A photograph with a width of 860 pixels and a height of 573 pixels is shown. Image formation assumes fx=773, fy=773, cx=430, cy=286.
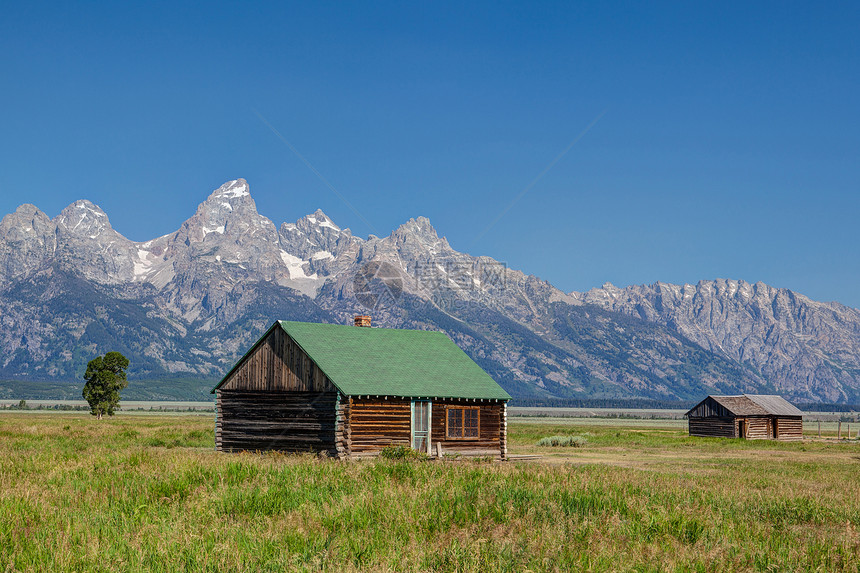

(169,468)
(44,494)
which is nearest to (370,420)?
(169,468)

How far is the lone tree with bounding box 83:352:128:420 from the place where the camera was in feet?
325

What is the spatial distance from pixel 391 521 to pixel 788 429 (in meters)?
74.6

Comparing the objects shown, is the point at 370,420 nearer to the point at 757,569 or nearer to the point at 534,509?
the point at 534,509

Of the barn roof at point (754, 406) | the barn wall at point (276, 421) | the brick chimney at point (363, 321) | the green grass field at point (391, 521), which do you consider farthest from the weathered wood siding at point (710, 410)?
the green grass field at point (391, 521)

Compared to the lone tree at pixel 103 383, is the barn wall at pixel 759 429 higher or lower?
lower

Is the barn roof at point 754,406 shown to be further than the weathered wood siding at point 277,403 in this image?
Yes

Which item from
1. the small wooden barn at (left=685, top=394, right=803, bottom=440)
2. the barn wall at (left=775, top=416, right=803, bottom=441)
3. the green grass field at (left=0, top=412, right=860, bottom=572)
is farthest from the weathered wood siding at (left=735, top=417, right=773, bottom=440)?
the green grass field at (left=0, top=412, right=860, bottom=572)

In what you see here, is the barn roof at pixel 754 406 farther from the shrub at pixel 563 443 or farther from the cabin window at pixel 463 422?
the cabin window at pixel 463 422

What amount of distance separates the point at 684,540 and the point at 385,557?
5.29m

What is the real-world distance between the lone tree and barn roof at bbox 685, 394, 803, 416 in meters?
71.0

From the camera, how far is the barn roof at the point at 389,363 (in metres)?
35.3

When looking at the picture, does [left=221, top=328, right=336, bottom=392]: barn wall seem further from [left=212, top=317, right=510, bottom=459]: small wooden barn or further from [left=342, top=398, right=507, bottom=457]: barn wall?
[left=342, top=398, right=507, bottom=457]: barn wall

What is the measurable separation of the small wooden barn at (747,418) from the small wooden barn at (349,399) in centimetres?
4230

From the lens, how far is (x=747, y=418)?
73.9m
